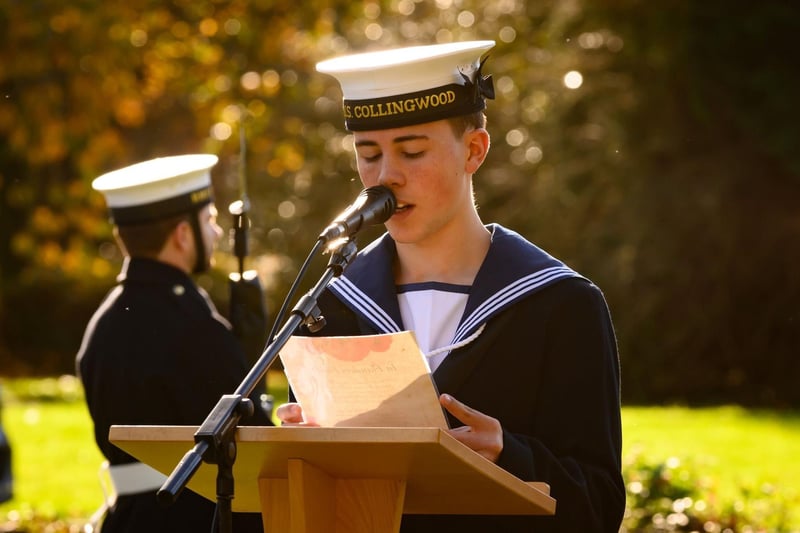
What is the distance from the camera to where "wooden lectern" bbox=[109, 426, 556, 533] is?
8.24 feet

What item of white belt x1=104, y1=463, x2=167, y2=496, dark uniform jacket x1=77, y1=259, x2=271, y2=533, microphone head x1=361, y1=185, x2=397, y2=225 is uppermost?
microphone head x1=361, y1=185, x2=397, y2=225

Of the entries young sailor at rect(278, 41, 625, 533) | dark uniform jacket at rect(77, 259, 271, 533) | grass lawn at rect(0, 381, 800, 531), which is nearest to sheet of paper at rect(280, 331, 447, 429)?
young sailor at rect(278, 41, 625, 533)

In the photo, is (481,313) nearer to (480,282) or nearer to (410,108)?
(480,282)

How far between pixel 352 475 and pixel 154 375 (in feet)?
6.40

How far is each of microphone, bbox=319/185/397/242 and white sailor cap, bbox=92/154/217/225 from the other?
2082mm

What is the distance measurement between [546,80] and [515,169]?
1.68 metres

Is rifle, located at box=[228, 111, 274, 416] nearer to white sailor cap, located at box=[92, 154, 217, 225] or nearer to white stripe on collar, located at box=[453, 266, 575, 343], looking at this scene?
white sailor cap, located at box=[92, 154, 217, 225]

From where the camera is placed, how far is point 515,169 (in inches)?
709

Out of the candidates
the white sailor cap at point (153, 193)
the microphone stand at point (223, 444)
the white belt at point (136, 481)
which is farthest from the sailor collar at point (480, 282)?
the white sailor cap at point (153, 193)

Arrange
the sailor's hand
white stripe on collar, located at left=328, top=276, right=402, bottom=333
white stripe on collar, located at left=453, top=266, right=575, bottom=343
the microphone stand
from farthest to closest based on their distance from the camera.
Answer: white stripe on collar, located at left=328, top=276, right=402, bottom=333 → white stripe on collar, located at left=453, top=266, right=575, bottom=343 → the sailor's hand → the microphone stand

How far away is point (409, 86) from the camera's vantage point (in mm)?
3287

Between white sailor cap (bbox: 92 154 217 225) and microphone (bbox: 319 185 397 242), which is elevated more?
microphone (bbox: 319 185 397 242)

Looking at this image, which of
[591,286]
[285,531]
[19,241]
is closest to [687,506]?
[591,286]

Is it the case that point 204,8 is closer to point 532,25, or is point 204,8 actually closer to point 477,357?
point 532,25
